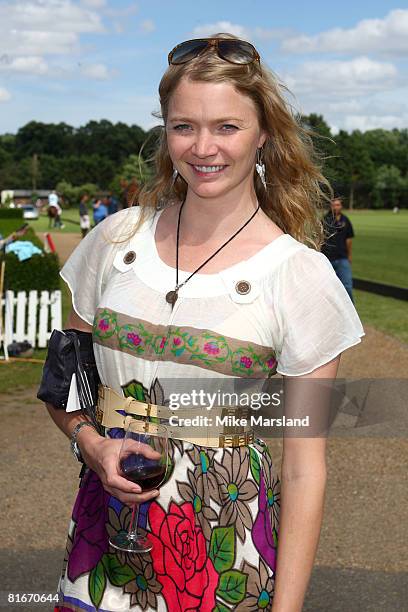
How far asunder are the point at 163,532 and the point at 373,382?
857 centimetres

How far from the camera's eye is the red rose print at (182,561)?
7.79 feet

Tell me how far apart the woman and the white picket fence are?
10.1 m

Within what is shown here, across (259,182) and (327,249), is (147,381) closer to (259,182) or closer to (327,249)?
(259,182)

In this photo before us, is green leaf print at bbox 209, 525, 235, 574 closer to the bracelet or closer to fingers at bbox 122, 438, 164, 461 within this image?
fingers at bbox 122, 438, 164, 461

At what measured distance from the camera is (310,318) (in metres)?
2.39

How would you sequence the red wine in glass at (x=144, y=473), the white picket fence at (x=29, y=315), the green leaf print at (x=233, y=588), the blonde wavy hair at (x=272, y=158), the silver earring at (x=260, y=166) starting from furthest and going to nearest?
the white picket fence at (x=29, y=315) → the silver earring at (x=260, y=166) → the blonde wavy hair at (x=272, y=158) → the green leaf print at (x=233, y=588) → the red wine in glass at (x=144, y=473)

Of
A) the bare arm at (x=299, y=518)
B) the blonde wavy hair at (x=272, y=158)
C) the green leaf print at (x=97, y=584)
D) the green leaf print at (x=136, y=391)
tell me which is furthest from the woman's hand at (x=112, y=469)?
the blonde wavy hair at (x=272, y=158)

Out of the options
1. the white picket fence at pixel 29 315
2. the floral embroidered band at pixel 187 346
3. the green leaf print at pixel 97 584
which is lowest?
the white picket fence at pixel 29 315

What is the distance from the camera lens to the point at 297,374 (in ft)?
7.80

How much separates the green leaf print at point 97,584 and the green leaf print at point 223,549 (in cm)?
31

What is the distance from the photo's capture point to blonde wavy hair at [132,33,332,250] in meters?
2.47

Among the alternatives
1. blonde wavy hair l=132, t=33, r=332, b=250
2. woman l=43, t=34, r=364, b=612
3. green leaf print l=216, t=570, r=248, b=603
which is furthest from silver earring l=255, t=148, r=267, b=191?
green leaf print l=216, t=570, r=248, b=603

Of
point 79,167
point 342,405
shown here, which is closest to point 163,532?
point 342,405

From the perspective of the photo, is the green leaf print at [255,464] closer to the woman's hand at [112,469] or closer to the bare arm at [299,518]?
the bare arm at [299,518]
